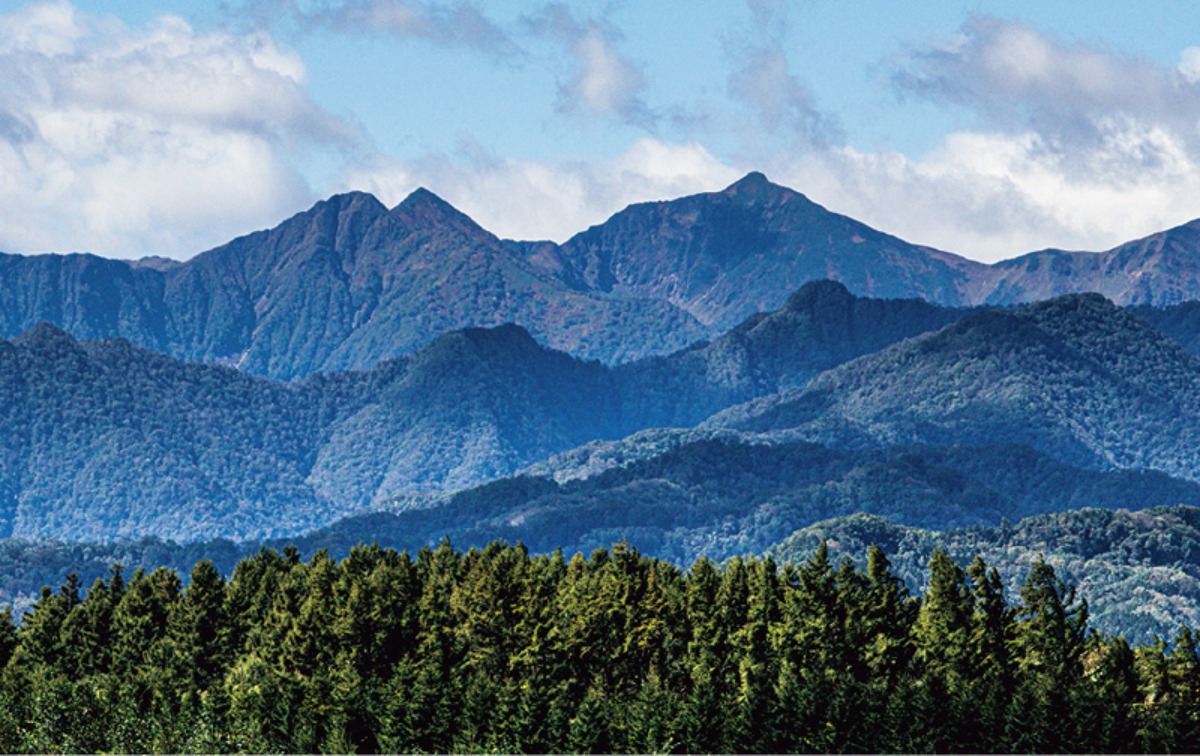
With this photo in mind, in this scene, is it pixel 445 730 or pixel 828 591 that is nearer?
pixel 445 730

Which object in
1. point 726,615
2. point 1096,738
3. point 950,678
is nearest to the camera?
point 1096,738

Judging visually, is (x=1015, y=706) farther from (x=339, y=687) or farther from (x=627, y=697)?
(x=339, y=687)

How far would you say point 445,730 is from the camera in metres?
182

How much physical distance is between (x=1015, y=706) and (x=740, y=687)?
25.6m

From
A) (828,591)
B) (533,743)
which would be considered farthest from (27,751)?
(828,591)

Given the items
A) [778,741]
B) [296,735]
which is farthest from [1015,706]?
[296,735]

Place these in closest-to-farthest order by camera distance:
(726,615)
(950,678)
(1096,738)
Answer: (1096,738) < (950,678) < (726,615)

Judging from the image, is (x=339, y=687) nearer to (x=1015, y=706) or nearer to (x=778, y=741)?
(x=778, y=741)

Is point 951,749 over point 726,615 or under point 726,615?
under

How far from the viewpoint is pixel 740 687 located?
188 m

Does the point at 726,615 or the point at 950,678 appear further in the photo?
the point at 726,615

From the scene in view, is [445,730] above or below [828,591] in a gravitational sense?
below

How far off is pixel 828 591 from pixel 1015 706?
2853cm

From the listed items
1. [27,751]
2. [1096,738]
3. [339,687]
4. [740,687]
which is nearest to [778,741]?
[740,687]
